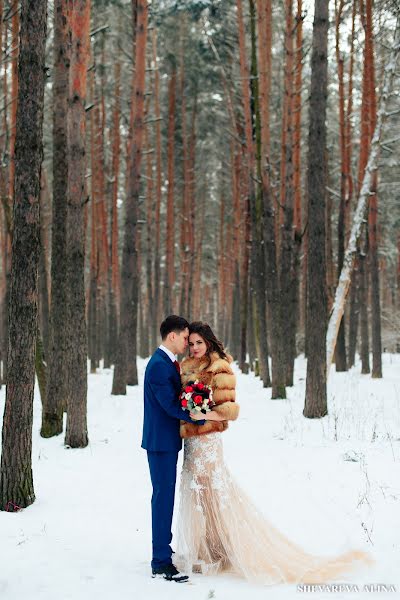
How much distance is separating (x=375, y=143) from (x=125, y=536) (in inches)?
409

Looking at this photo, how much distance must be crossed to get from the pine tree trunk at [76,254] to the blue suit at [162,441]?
448cm

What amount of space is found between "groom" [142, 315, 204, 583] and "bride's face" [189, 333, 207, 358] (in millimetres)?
161

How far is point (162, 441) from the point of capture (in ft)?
13.7

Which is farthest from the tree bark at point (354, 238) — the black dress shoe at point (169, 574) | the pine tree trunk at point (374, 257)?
the black dress shoe at point (169, 574)

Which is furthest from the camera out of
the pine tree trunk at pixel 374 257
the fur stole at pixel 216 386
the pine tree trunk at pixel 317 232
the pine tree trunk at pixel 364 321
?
the pine tree trunk at pixel 364 321

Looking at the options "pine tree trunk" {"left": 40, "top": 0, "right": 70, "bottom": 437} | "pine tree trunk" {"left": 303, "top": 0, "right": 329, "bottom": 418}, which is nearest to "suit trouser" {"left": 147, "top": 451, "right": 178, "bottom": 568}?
"pine tree trunk" {"left": 40, "top": 0, "right": 70, "bottom": 437}

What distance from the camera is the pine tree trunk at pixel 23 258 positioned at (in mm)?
5465

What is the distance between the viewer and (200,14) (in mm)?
20094

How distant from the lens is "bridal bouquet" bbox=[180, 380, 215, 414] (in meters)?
4.08

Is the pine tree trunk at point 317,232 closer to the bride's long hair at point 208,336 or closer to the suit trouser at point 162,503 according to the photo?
the bride's long hair at point 208,336

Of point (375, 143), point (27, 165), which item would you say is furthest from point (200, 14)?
point (27, 165)

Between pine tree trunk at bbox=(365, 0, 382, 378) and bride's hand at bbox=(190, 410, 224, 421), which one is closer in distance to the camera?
bride's hand at bbox=(190, 410, 224, 421)

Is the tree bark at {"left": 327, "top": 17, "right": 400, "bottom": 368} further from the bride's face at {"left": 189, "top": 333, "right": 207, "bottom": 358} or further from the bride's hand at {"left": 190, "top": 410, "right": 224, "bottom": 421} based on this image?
the bride's hand at {"left": 190, "top": 410, "right": 224, "bottom": 421}

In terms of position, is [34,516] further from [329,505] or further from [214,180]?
[214,180]
